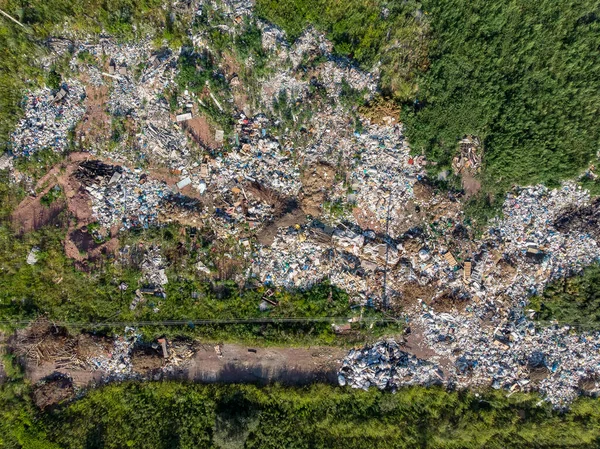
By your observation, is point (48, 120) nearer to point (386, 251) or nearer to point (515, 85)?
point (386, 251)

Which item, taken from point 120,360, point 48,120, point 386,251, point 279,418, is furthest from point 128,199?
point 279,418

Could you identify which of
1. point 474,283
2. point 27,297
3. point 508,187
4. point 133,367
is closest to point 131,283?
point 133,367

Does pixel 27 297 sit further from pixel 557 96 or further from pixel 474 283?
pixel 557 96

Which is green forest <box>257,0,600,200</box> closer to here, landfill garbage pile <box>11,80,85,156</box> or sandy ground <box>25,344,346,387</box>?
landfill garbage pile <box>11,80,85,156</box>

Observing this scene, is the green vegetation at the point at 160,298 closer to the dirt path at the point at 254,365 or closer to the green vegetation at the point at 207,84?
the dirt path at the point at 254,365

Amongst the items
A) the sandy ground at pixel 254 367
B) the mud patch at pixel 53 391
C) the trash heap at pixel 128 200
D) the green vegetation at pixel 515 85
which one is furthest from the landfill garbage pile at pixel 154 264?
the green vegetation at pixel 515 85

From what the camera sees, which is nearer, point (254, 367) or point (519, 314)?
point (519, 314)

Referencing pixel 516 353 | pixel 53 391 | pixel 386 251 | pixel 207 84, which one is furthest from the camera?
pixel 516 353

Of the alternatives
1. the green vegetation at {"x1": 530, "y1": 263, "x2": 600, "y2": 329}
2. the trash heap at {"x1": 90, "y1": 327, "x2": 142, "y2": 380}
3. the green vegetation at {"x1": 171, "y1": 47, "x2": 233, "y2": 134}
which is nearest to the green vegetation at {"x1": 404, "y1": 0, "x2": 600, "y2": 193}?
the green vegetation at {"x1": 530, "y1": 263, "x2": 600, "y2": 329}
